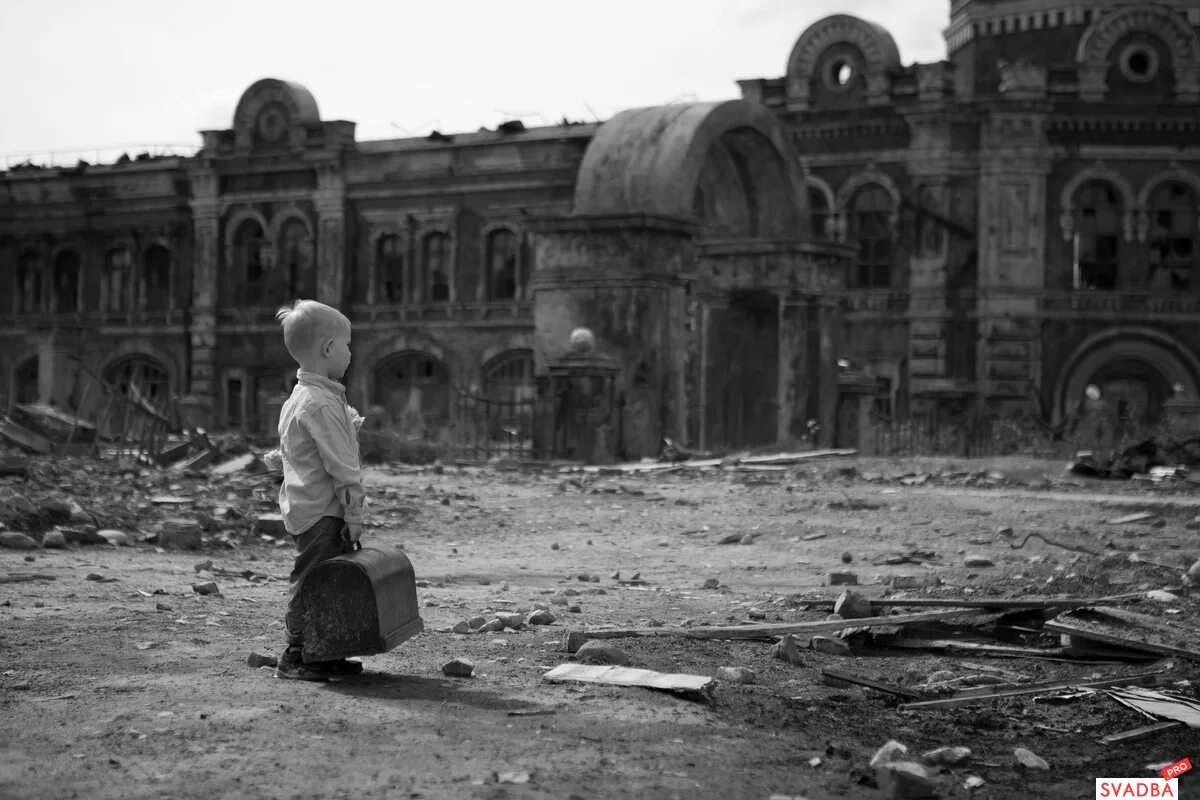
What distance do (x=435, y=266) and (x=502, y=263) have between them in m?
2.07

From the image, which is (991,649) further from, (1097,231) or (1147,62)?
(1147,62)

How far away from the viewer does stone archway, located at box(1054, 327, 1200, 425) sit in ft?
104

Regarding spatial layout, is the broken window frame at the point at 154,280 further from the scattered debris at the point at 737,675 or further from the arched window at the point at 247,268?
the scattered debris at the point at 737,675

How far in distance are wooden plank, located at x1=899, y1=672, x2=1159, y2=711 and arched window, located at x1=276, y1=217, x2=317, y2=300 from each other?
34973mm

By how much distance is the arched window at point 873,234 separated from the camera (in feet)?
109

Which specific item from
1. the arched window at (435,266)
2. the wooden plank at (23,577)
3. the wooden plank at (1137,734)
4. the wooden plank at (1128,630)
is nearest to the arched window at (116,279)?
the arched window at (435,266)

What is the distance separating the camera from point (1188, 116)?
32.0 meters

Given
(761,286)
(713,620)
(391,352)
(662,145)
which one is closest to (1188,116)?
(761,286)

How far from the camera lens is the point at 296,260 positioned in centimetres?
3962

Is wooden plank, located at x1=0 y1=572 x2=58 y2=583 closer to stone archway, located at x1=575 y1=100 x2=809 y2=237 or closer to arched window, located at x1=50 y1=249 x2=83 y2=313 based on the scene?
stone archway, located at x1=575 y1=100 x2=809 y2=237

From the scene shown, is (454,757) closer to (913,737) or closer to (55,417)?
(913,737)

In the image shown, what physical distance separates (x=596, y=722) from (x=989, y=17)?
33551 millimetres

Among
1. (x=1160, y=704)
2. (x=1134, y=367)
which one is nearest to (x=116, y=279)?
(x=1134, y=367)

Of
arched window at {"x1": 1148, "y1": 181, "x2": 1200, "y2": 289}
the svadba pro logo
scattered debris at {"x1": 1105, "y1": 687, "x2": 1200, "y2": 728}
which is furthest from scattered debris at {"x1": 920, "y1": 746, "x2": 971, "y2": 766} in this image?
arched window at {"x1": 1148, "y1": 181, "x2": 1200, "y2": 289}
